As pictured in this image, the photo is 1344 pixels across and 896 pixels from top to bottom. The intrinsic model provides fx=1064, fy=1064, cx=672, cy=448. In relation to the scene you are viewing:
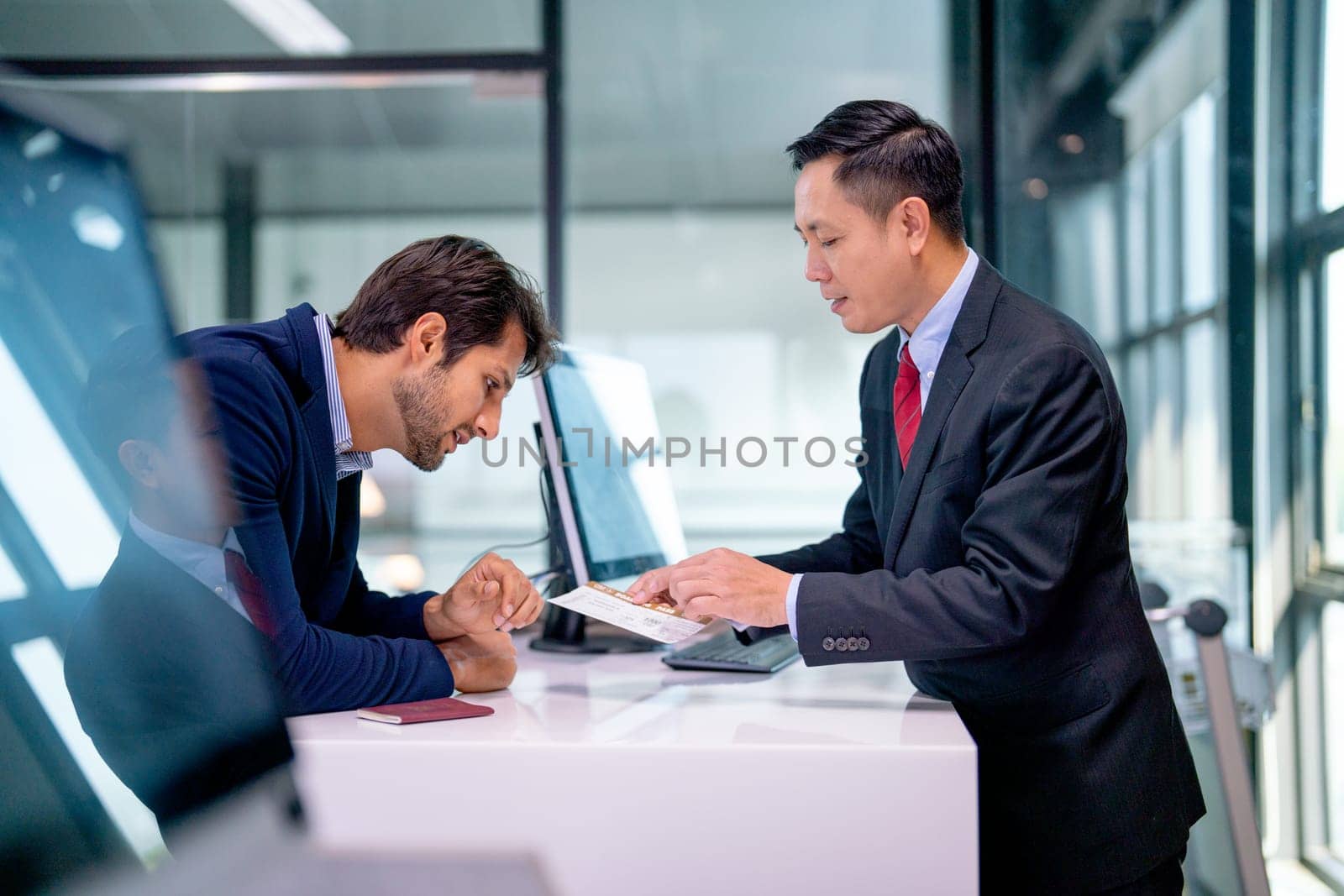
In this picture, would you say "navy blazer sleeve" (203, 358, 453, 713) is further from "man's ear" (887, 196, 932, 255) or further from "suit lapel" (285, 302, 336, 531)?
"man's ear" (887, 196, 932, 255)

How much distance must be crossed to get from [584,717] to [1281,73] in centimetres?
276

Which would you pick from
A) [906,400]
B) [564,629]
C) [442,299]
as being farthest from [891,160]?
[564,629]

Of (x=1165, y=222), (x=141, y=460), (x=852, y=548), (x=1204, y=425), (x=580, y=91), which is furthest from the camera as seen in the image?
(x=1165, y=222)

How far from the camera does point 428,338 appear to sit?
4.81 ft

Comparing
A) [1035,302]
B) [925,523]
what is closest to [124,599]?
[925,523]

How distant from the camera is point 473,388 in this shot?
150cm

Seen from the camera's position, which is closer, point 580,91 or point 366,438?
point 366,438

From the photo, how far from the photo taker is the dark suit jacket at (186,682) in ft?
3.60

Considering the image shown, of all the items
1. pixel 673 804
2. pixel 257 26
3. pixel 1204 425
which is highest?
pixel 257 26

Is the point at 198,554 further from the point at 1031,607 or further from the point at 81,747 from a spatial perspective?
the point at 1031,607

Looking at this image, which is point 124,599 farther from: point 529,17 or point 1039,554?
point 529,17

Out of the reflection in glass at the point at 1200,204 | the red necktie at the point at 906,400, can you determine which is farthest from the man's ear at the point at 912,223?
the reflection in glass at the point at 1200,204

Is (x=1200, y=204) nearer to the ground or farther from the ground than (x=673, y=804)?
farther from the ground

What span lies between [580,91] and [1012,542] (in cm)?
282
